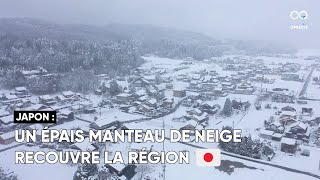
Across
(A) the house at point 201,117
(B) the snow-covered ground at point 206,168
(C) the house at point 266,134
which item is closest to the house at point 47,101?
(B) the snow-covered ground at point 206,168

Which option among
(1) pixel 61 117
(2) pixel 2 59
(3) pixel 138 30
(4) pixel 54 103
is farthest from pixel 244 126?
(3) pixel 138 30

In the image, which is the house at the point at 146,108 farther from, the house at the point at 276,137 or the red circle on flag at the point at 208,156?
the red circle on flag at the point at 208,156

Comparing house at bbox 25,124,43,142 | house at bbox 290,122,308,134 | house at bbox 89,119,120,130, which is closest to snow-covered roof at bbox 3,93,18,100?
house at bbox 25,124,43,142

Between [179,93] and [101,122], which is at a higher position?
[179,93]

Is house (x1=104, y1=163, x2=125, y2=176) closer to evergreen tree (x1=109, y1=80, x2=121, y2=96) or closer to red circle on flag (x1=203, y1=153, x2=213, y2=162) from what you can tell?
red circle on flag (x1=203, y1=153, x2=213, y2=162)

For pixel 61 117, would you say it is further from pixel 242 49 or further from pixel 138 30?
pixel 138 30

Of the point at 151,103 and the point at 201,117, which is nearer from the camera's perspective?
the point at 201,117

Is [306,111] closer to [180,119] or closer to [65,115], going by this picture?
[180,119]

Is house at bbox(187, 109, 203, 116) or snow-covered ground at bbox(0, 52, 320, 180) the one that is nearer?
snow-covered ground at bbox(0, 52, 320, 180)

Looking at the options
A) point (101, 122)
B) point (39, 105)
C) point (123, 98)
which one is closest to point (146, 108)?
point (123, 98)
